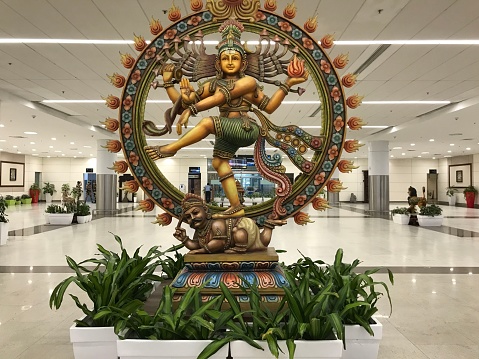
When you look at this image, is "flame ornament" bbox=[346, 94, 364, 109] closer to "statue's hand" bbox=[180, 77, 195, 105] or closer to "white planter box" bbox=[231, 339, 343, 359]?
"statue's hand" bbox=[180, 77, 195, 105]

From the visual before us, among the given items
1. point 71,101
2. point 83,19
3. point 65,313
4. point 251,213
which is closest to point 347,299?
point 251,213

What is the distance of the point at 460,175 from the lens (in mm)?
30875

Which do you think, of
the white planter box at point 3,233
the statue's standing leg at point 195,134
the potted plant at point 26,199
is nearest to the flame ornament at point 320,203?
the statue's standing leg at point 195,134

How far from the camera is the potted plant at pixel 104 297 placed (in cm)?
238

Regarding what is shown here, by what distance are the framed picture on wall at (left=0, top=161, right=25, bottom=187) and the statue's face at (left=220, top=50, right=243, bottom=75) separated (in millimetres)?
31826

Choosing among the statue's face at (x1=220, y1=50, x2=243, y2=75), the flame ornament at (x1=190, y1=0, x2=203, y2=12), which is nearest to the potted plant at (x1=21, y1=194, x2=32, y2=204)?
the flame ornament at (x1=190, y1=0, x2=203, y2=12)

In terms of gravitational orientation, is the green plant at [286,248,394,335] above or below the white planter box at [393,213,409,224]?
above

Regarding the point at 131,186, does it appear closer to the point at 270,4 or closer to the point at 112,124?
the point at 112,124

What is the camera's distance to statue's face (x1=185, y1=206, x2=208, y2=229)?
2.52 meters

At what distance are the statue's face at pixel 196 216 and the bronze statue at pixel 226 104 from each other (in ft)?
0.41

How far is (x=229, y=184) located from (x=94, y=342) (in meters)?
1.39

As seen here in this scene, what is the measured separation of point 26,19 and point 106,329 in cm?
573

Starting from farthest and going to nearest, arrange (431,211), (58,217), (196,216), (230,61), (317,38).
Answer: (58,217)
(431,211)
(317,38)
(230,61)
(196,216)

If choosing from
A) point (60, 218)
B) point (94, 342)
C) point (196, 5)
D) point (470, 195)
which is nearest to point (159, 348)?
point (94, 342)
